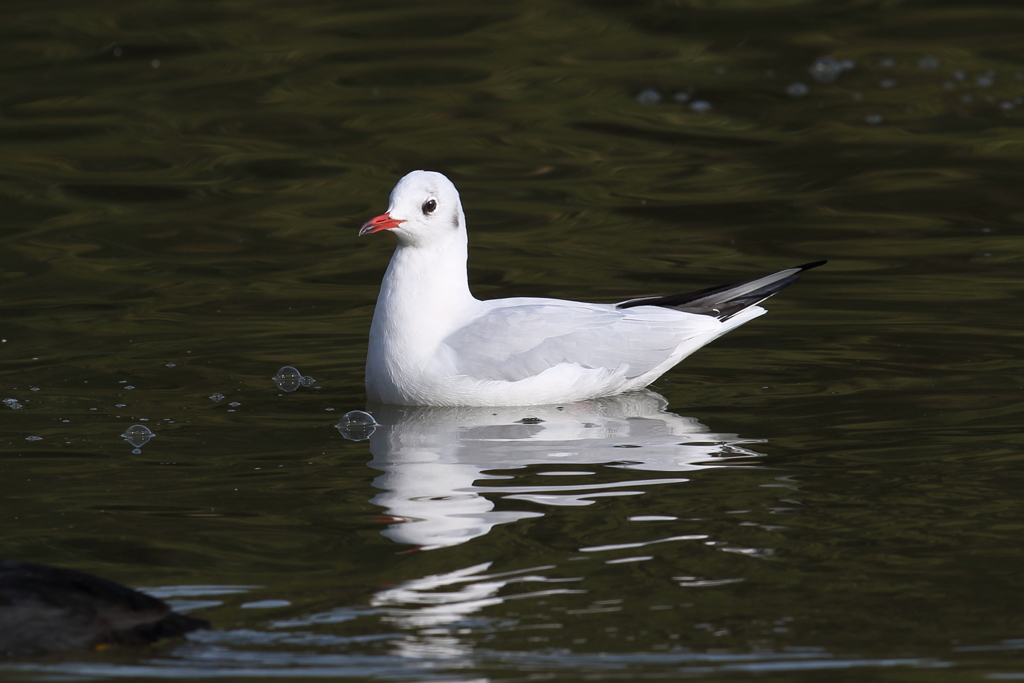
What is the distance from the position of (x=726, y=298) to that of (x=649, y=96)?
7.24 m

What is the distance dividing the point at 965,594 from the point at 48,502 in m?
3.82

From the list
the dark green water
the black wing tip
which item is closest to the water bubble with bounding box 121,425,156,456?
the dark green water

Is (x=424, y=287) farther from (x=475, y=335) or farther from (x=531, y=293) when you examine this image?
(x=531, y=293)

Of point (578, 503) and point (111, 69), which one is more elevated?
point (111, 69)

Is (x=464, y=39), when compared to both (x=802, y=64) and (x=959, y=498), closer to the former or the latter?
(x=802, y=64)

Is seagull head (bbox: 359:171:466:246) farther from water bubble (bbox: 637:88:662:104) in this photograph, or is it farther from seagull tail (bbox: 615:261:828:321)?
water bubble (bbox: 637:88:662:104)

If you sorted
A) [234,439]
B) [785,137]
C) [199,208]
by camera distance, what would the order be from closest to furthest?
[234,439] < [199,208] < [785,137]

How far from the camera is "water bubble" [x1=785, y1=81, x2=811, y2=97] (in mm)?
15299

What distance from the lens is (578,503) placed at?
613 cm

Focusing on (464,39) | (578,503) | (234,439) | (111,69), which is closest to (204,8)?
(111,69)

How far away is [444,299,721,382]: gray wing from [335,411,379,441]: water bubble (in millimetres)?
554

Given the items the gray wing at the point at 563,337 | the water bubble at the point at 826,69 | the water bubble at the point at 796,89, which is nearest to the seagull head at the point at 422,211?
the gray wing at the point at 563,337

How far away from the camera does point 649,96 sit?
15.4 meters

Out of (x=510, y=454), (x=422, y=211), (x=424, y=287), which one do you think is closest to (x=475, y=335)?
(x=424, y=287)
